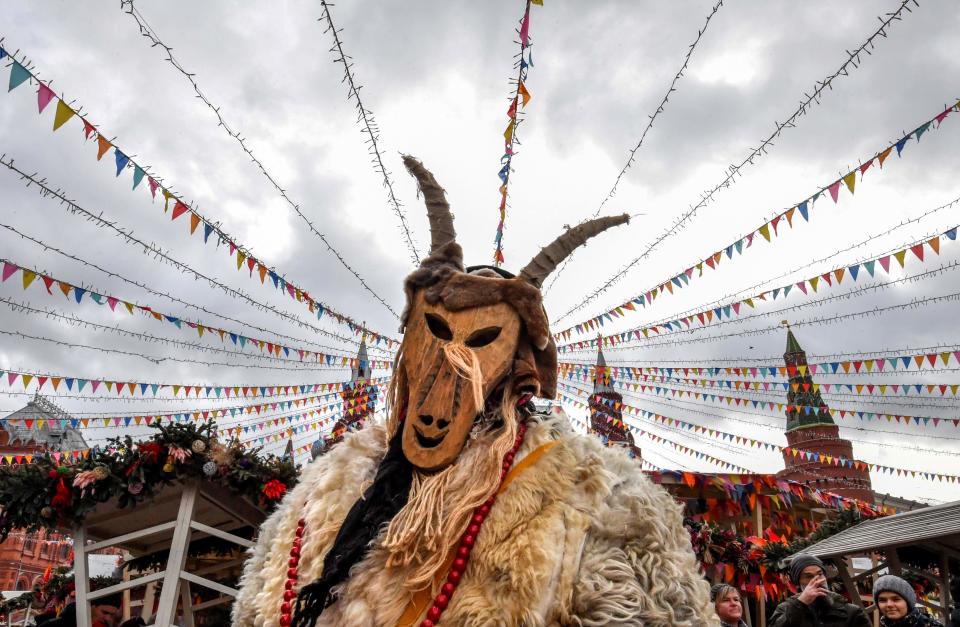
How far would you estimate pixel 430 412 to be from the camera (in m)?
1.93

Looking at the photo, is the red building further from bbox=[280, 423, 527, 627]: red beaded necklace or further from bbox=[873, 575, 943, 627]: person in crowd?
bbox=[873, 575, 943, 627]: person in crowd

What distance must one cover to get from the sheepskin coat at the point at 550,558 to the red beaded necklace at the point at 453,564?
0.07 feet

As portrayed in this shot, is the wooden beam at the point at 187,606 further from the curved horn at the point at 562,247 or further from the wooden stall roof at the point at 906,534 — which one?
the wooden stall roof at the point at 906,534

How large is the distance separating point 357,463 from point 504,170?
3.21m

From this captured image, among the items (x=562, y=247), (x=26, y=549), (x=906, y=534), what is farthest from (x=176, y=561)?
(x=26, y=549)

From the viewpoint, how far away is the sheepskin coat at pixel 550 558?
154cm

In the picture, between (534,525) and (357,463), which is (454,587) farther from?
(357,463)

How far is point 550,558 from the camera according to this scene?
5.18 feet

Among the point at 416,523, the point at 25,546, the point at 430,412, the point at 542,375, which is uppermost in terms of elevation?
the point at 542,375

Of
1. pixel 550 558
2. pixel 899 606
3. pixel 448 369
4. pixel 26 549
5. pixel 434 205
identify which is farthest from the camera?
pixel 26 549

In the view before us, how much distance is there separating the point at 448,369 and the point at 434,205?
2.45ft

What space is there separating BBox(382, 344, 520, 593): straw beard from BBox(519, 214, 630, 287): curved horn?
43cm

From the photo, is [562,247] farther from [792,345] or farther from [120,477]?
[792,345]

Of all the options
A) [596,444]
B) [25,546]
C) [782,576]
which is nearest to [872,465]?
[782,576]
